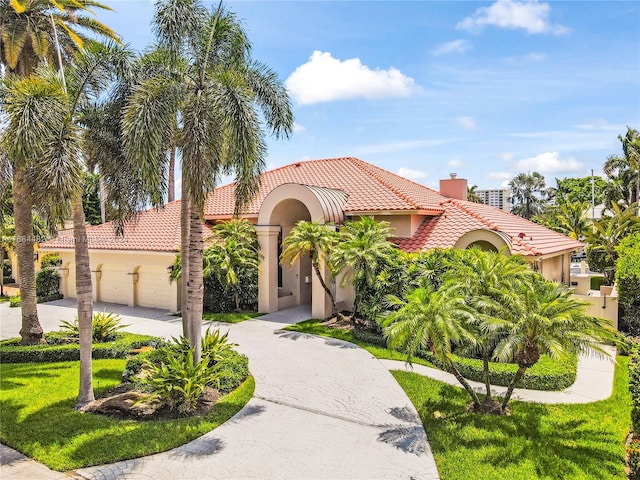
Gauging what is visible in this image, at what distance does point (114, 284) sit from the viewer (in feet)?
83.9

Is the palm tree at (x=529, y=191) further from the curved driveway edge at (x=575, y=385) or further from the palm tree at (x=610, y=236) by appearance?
the curved driveway edge at (x=575, y=385)

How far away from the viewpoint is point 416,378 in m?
12.5

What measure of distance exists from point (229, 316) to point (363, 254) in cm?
784

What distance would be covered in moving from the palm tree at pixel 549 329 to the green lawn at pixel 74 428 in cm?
651

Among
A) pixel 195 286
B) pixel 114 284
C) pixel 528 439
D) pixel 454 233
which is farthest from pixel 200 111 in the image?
pixel 114 284

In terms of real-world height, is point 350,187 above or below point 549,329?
above

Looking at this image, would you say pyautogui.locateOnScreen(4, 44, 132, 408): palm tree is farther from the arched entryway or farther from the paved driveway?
the arched entryway

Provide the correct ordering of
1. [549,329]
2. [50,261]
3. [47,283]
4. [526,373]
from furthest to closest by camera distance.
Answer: [50,261], [47,283], [526,373], [549,329]

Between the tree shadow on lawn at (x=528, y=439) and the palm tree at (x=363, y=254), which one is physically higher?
the palm tree at (x=363, y=254)

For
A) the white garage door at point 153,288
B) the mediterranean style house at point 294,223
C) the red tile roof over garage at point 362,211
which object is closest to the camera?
the red tile roof over garage at point 362,211

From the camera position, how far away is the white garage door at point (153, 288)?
914 inches

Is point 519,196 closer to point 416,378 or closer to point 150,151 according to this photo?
point 416,378

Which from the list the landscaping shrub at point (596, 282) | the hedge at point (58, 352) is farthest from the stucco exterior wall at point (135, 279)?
the landscaping shrub at point (596, 282)

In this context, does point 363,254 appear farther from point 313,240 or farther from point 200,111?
point 200,111
